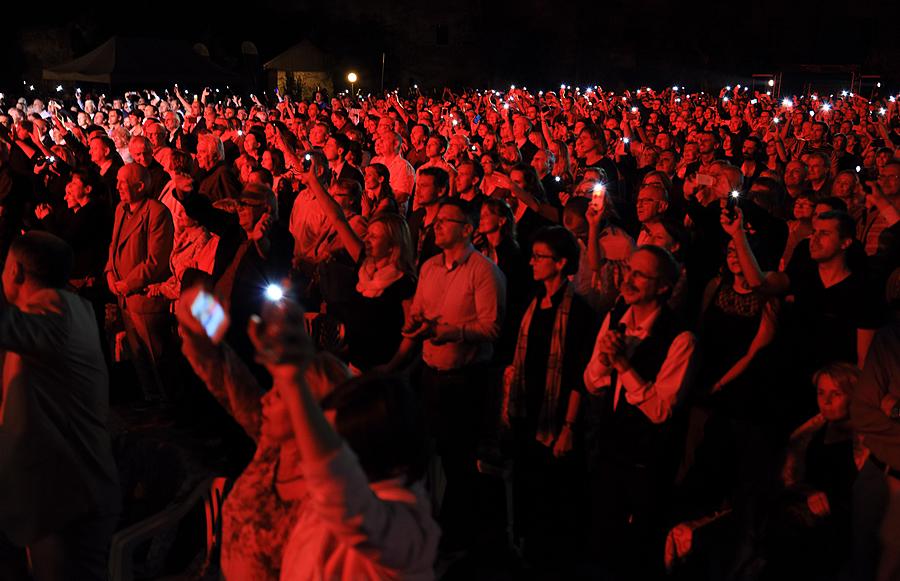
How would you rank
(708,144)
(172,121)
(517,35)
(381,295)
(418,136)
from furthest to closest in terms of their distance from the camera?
(517,35) < (172,121) < (418,136) < (708,144) < (381,295)

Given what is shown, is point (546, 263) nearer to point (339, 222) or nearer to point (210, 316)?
point (339, 222)

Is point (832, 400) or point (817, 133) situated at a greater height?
point (817, 133)

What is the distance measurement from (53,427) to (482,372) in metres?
2.06

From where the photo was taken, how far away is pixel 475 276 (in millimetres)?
4062

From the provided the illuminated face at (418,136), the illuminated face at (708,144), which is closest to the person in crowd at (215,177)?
the illuminated face at (418,136)

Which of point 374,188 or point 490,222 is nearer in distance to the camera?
point 490,222

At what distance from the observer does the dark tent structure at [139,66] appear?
77.2 feet

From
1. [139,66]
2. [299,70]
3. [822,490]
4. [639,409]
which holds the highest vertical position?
[299,70]

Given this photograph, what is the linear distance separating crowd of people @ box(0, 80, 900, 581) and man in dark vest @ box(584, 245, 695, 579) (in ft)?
0.04

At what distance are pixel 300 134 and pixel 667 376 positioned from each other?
9.51 metres

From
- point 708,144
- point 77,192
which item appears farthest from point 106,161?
point 708,144

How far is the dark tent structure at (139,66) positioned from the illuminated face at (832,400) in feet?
76.9

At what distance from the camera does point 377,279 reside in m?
4.38

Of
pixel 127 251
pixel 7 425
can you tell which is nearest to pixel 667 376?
pixel 7 425
